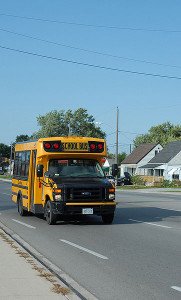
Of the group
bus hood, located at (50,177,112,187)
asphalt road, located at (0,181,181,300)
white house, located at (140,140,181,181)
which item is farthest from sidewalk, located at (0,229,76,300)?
white house, located at (140,140,181,181)

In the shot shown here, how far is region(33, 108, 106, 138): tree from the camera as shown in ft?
398

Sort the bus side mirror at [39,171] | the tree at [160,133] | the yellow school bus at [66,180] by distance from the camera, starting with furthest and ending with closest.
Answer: the tree at [160,133]
the bus side mirror at [39,171]
the yellow school bus at [66,180]

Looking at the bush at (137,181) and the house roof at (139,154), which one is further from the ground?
the house roof at (139,154)

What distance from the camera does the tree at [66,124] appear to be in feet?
398

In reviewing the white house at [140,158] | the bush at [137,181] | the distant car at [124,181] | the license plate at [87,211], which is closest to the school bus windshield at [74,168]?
the license plate at [87,211]

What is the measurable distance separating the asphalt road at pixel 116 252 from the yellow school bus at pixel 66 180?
558 mm

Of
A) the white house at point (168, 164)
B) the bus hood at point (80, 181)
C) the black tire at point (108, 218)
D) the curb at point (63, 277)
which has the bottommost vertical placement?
the curb at point (63, 277)

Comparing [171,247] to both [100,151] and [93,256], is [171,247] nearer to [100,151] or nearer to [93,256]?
[93,256]

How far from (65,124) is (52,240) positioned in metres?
112

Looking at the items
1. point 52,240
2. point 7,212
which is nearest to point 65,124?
point 7,212

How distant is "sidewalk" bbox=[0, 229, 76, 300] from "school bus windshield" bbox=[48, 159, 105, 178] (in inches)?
276

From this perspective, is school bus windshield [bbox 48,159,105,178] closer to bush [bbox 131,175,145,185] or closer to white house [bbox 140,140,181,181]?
bush [bbox 131,175,145,185]

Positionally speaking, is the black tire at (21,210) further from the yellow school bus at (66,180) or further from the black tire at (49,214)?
the black tire at (49,214)

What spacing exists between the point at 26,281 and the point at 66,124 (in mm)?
117637
